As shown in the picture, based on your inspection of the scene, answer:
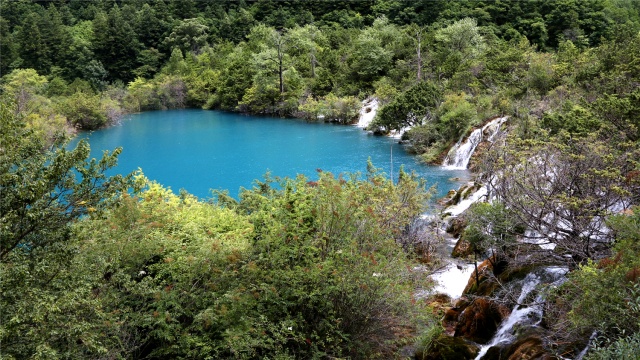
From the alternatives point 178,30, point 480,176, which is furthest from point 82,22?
point 480,176

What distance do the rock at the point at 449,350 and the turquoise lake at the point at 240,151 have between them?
12.0m

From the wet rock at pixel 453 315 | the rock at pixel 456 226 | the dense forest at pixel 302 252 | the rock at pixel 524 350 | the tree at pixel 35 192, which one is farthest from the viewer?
the rock at pixel 456 226

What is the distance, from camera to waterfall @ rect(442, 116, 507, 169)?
27.6m

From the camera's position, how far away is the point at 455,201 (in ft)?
69.8

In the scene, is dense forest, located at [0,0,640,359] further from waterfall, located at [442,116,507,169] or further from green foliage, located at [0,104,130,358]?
waterfall, located at [442,116,507,169]

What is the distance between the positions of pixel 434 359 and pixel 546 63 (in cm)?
2543

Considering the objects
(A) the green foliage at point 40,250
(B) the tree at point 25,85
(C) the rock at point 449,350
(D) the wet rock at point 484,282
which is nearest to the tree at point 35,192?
(A) the green foliage at point 40,250

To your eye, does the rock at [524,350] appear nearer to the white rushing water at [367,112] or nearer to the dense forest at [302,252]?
the dense forest at [302,252]

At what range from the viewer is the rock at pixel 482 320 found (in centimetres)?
1101

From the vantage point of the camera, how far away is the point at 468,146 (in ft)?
92.7

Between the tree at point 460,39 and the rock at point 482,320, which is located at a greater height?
the tree at point 460,39

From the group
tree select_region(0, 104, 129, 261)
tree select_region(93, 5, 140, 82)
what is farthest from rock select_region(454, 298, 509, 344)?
tree select_region(93, 5, 140, 82)

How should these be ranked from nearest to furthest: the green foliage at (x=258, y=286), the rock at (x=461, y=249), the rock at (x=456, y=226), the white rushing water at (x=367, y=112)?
the green foliage at (x=258, y=286) < the rock at (x=461, y=249) < the rock at (x=456, y=226) < the white rushing water at (x=367, y=112)

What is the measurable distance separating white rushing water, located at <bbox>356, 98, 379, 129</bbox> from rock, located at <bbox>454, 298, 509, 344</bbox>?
31648 millimetres
